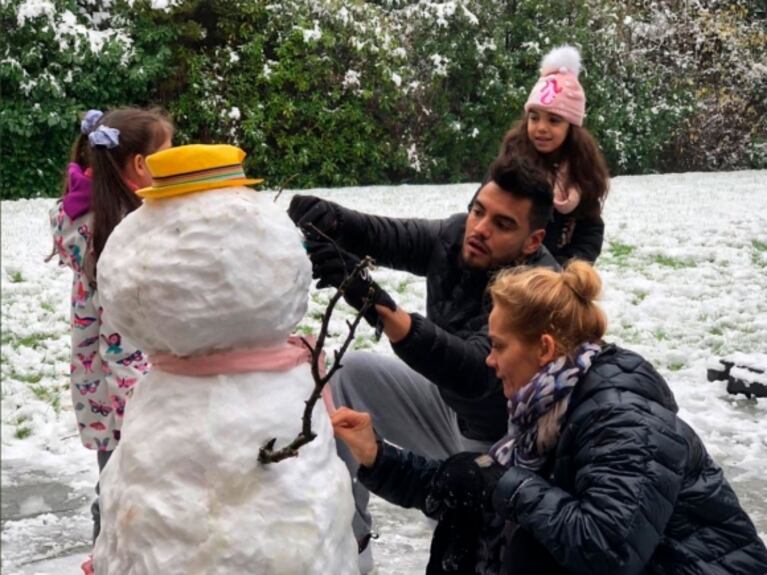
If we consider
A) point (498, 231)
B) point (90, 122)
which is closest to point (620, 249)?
point (498, 231)

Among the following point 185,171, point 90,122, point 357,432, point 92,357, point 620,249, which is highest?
point 185,171

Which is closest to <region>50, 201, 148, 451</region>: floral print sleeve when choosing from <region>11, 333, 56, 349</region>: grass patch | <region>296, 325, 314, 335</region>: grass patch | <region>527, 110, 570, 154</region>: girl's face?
<region>527, 110, 570, 154</region>: girl's face

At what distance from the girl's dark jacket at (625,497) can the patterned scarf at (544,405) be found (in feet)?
0.08

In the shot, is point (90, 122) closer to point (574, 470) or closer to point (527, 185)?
point (527, 185)

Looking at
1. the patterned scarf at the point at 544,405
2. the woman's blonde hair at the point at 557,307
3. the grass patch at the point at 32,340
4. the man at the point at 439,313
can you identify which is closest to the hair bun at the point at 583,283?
the woman's blonde hair at the point at 557,307

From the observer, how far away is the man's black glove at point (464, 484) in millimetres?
2594

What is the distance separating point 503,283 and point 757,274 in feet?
22.0

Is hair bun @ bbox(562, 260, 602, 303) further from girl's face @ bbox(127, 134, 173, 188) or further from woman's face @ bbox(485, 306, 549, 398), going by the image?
girl's face @ bbox(127, 134, 173, 188)

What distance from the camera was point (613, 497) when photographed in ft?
7.45

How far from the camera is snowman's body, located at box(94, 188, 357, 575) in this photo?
2.00m

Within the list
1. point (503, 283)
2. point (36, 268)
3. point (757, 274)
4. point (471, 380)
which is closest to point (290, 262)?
point (503, 283)

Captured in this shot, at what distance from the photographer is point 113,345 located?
3256mm

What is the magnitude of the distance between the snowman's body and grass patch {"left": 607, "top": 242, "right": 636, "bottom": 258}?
763 cm

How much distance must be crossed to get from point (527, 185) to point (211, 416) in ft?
5.24
